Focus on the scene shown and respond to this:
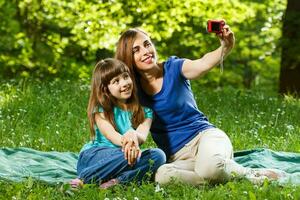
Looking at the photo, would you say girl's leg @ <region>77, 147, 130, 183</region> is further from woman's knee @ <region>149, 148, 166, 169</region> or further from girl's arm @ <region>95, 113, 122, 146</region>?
woman's knee @ <region>149, 148, 166, 169</region>

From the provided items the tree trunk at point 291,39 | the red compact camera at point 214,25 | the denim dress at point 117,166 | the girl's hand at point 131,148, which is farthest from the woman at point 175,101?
the tree trunk at point 291,39

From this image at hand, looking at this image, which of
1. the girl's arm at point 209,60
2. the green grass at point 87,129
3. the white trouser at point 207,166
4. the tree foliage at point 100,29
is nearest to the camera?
the green grass at point 87,129

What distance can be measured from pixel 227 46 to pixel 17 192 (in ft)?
6.27

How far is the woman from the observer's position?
206 inches

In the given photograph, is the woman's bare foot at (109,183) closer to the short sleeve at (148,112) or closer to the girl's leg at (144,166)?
the girl's leg at (144,166)

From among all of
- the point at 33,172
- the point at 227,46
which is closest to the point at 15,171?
the point at 33,172

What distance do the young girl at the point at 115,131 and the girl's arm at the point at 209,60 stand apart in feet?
1.50

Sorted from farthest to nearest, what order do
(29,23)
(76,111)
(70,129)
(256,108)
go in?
(29,23) < (256,108) < (76,111) < (70,129)

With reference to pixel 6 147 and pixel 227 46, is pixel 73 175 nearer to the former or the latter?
pixel 6 147

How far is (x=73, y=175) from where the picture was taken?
555cm

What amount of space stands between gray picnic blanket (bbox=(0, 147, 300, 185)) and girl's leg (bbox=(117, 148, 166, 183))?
51cm

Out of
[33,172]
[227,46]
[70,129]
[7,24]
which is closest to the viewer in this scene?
[227,46]

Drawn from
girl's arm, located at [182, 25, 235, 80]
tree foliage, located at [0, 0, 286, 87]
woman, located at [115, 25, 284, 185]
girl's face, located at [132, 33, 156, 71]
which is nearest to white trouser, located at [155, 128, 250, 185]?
woman, located at [115, 25, 284, 185]

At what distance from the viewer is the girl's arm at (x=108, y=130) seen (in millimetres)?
5102
